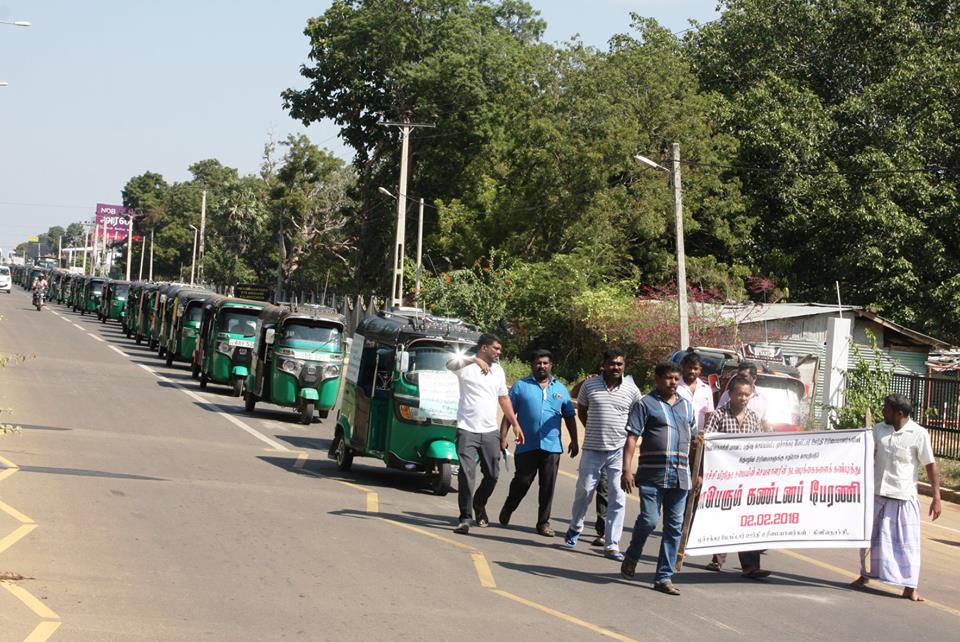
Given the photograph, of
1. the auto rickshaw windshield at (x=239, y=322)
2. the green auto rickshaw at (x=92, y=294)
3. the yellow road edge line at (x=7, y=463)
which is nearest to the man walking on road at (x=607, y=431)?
the yellow road edge line at (x=7, y=463)

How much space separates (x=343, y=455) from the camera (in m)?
17.0

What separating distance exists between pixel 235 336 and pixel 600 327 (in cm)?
1417

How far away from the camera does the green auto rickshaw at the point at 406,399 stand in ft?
50.2

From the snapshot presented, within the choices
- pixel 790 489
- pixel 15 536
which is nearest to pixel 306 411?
pixel 15 536

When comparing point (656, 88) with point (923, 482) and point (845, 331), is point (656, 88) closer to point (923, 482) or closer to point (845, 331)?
point (845, 331)

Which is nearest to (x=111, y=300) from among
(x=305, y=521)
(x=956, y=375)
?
(x=956, y=375)

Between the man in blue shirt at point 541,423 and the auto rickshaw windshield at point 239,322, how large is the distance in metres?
18.6

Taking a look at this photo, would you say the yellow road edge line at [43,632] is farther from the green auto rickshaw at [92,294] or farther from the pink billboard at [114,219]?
the pink billboard at [114,219]

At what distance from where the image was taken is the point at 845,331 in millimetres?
25688

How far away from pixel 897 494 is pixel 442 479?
590cm

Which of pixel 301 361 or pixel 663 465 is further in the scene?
pixel 301 361

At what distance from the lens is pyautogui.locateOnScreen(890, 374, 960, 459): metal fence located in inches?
925

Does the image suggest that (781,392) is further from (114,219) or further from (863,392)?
(114,219)

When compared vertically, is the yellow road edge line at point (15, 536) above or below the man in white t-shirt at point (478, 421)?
below
